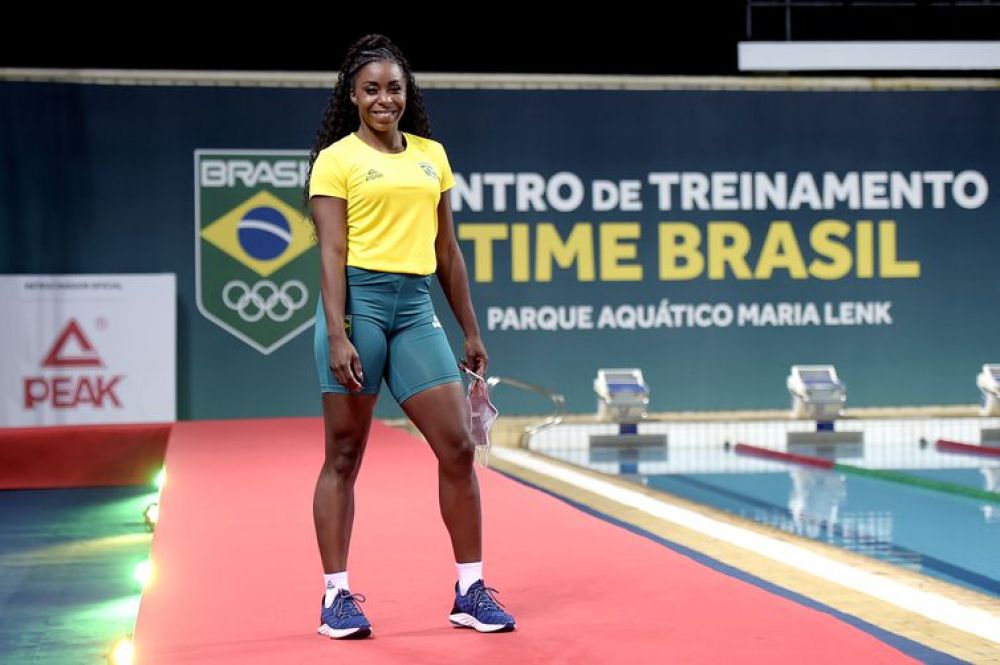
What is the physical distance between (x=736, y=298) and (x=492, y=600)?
28.8 feet

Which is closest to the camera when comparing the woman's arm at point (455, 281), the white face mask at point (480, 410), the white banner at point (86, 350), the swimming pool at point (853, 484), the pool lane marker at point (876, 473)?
the woman's arm at point (455, 281)

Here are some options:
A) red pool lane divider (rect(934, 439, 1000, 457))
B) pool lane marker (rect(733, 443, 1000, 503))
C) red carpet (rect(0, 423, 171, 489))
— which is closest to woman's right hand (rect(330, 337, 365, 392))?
pool lane marker (rect(733, 443, 1000, 503))

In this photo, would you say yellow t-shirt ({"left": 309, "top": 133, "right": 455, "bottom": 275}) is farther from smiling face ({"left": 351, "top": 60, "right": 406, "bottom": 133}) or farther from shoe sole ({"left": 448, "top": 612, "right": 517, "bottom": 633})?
shoe sole ({"left": 448, "top": 612, "right": 517, "bottom": 633})

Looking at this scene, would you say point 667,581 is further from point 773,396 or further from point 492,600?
point 773,396

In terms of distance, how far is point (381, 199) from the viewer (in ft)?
8.27

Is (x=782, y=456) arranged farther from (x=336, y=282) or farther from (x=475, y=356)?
(x=336, y=282)

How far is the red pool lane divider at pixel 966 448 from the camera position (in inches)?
368

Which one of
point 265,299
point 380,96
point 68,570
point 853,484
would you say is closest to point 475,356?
point 380,96

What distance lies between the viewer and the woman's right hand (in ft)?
8.12

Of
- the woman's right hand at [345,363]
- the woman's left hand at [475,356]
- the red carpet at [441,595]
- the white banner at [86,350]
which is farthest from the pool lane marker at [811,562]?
the white banner at [86,350]

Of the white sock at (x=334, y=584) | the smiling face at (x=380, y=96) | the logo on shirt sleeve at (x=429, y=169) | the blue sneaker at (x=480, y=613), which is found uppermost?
the smiling face at (x=380, y=96)

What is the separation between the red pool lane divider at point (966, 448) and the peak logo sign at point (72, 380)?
608cm

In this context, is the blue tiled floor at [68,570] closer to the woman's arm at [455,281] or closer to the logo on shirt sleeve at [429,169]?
the woman's arm at [455,281]

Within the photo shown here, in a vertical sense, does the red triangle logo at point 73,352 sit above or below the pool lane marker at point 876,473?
above
